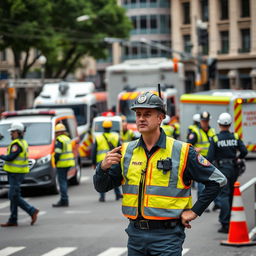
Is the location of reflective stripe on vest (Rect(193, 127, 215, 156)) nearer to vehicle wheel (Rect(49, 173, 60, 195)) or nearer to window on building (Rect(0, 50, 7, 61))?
vehicle wheel (Rect(49, 173, 60, 195))

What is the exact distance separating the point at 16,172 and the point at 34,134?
6.16m

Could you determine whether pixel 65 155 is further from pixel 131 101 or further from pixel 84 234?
pixel 131 101

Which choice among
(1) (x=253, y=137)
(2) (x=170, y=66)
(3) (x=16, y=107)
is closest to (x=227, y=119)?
(1) (x=253, y=137)

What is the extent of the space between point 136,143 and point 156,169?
28 centimetres

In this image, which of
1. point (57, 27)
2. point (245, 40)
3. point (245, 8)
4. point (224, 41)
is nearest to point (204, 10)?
point (224, 41)

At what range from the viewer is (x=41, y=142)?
68.0ft

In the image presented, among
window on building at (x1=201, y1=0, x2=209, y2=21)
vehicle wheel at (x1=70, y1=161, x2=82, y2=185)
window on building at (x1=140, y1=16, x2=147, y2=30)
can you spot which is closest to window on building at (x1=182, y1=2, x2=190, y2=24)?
window on building at (x1=201, y1=0, x2=209, y2=21)

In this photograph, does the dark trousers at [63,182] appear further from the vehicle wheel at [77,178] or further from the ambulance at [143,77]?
the ambulance at [143,77]

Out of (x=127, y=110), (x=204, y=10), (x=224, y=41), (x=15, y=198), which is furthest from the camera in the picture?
(x=204, y=10)

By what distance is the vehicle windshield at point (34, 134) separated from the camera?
20719mm

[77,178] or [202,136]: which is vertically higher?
[202,136]

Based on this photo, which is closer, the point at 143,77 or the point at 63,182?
the point at 63,182

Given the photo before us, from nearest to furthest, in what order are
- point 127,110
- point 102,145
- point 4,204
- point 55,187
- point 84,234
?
1. point 84,234
2. point 102,145
3. point 4,204
4. point 55,187
5. point 127,110

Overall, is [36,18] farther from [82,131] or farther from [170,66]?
[82,131]
